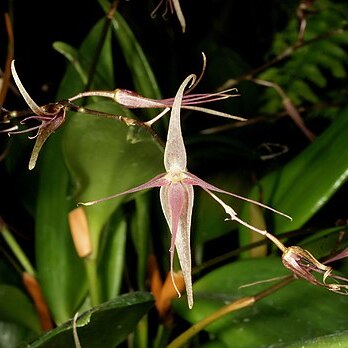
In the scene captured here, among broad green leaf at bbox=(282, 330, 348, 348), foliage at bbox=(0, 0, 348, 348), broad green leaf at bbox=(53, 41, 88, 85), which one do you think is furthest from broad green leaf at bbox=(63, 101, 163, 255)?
broad green leaf at bbox=(282, 330, 348, 348)

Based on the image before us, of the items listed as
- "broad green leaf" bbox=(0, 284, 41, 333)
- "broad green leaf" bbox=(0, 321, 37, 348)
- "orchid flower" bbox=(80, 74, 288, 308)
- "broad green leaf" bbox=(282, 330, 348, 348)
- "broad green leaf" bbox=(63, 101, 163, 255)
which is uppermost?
"orchid flower" bbox=(80, 74, 288, 308)

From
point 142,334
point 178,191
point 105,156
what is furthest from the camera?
point 142,334

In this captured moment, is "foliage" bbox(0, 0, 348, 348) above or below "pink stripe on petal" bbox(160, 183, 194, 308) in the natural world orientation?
below

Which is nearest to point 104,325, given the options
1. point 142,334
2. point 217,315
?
point 217,315

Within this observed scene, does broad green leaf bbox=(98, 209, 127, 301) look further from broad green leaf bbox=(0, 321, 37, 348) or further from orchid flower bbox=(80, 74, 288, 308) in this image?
orchid flower bbox=(80, 74, 288, 308)

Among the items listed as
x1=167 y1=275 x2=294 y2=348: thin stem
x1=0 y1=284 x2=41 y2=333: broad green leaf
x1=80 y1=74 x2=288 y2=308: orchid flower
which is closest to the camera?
x1=80 y1=74 x2=288 y2=308: orchid flower

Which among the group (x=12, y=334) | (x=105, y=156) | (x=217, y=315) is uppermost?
(x=105, y=156)

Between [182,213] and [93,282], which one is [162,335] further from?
[182,213]
